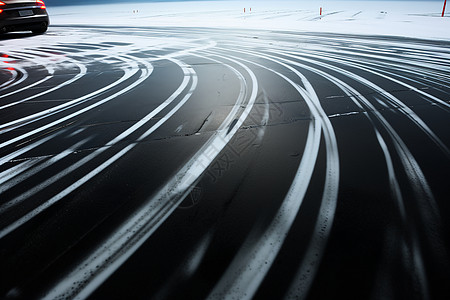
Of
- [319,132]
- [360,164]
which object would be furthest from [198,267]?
[319,132]

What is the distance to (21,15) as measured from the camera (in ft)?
39.3

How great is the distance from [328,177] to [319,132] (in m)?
1.16

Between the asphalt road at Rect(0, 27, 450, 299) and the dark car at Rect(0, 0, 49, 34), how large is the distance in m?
6.91

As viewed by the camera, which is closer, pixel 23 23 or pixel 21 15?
pixel 21 15

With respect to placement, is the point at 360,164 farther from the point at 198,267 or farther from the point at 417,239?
the point at 198,267

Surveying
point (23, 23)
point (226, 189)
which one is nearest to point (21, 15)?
point (23, 23)

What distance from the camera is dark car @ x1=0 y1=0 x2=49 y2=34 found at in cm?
1137

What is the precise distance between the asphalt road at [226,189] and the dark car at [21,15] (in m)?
6.91

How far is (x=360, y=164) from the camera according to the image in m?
3.33

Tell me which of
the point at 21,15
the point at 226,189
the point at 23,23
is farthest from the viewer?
the point at 23,23

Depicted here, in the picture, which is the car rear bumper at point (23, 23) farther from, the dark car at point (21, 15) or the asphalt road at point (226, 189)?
the asphalt road at point (226, 189)

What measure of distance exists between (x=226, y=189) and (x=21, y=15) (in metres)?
13.3

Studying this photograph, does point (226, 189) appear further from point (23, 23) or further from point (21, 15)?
point (23, 23)

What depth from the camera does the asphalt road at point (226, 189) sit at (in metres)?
2.06
